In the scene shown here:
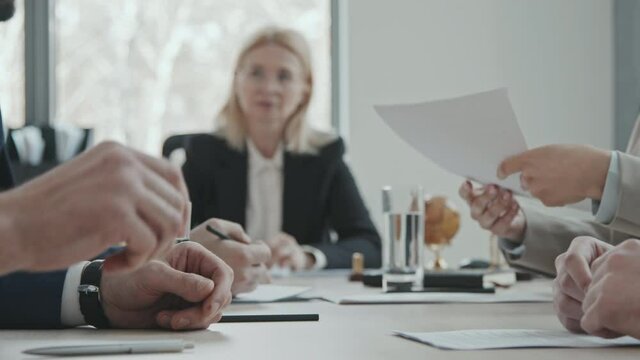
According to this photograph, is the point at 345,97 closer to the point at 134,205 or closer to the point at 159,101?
the point at 159,101

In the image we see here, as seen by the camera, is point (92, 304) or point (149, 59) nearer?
point (92, 304)

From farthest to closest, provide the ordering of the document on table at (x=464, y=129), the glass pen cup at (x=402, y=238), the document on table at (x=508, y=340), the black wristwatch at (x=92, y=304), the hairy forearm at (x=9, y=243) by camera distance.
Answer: the glass pen cup at (x=402, y=238) → the document on table at (x=464, y=129) → the black wristwatch at (x=92, y=304) → the document on table at (x=508, y=340) → the hairy forearm at (x=9, y=243)

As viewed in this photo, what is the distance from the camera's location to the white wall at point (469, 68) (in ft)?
18.1

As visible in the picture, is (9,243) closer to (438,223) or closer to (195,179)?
(438,223)

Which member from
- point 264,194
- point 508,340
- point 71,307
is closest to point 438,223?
point 264,194

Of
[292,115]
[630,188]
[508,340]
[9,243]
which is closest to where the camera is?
[9,243]

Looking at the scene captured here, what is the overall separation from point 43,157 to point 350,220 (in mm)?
1368

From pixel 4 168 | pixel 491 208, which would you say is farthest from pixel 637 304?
pixel 491 208

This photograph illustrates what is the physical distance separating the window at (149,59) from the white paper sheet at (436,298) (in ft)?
11.9

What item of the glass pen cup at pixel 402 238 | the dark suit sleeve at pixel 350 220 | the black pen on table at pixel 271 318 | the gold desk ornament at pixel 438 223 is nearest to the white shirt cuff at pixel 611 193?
the glass pen cup at pixel 402 238

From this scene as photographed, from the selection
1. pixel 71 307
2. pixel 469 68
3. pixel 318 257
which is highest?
pixel 469 68

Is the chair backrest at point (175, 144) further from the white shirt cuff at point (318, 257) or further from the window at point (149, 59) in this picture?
the window at point (149, 59)

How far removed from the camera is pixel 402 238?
232 centimetres

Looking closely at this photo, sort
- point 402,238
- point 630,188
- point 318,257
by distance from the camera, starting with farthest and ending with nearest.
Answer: point 318,257
point 402,238
point 630,188
